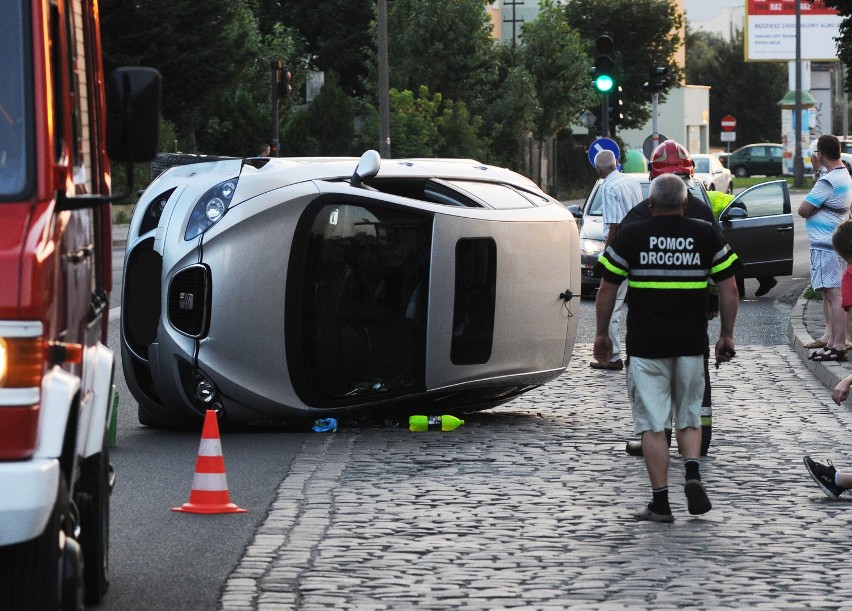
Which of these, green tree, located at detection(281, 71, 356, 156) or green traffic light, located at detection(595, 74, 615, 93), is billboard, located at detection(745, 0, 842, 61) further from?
green traffic light, located at detection(595, 74, 615, 93)

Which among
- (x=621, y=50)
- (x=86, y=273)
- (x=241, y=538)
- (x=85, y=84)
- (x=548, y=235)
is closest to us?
(x=86, y=273)

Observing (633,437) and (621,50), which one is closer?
(633,437)

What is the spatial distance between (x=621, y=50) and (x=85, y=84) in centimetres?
8125

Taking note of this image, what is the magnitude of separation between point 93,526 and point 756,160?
269 ft

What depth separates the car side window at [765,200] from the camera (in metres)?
23.5

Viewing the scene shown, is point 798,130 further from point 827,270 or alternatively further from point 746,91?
point 827,270

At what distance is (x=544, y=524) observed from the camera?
8430 millimetres

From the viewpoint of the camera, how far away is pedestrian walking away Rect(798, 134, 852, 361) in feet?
51.0

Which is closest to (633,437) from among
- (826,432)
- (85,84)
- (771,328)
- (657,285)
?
(826,432)

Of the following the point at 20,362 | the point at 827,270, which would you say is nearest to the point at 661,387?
the point at 20,362

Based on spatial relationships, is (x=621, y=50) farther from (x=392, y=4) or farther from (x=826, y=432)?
(x=826, y=432)

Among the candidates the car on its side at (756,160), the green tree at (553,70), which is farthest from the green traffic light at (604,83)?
the car on its side at (756,160)

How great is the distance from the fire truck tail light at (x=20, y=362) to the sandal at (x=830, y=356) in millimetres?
11320

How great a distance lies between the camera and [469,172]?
41.1 feet
